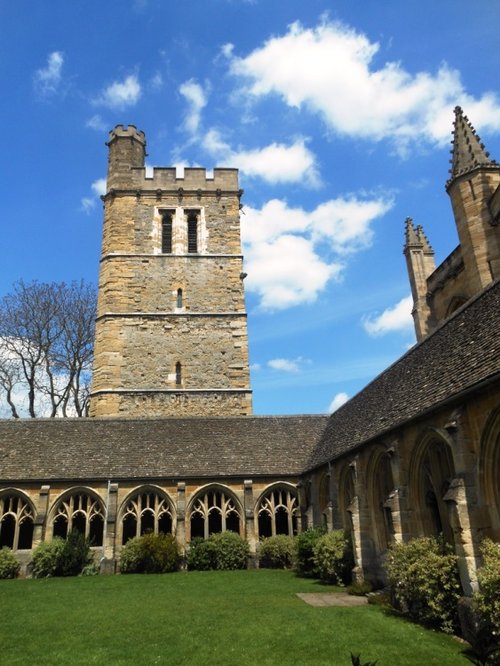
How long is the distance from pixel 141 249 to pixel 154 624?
2296cm

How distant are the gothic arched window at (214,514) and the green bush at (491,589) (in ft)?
41.0

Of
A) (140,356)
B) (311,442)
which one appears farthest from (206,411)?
(311,442)

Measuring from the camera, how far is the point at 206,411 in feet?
85.1

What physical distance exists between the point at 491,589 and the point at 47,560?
14399 mm

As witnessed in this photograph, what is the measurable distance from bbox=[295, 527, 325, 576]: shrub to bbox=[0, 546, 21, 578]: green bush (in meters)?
9.33

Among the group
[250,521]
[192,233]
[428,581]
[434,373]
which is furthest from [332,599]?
[192,233]

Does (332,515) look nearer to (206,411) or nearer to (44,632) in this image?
(44,632)

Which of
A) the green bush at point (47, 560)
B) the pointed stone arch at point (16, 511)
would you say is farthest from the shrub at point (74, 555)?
the pointed stone arch at point (16, 511)

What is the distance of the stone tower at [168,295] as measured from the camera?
2619cm

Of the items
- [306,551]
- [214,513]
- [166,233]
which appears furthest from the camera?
[166,233]

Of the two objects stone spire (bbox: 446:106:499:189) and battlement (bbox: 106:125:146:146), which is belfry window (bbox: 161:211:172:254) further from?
stone spire (bbox: 446:106:499:189)

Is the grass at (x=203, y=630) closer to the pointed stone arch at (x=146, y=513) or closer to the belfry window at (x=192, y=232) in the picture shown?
the pointed stone arch at (x=146, y=513)

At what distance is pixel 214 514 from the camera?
19.5m

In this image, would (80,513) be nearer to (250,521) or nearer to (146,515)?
(146,515)
